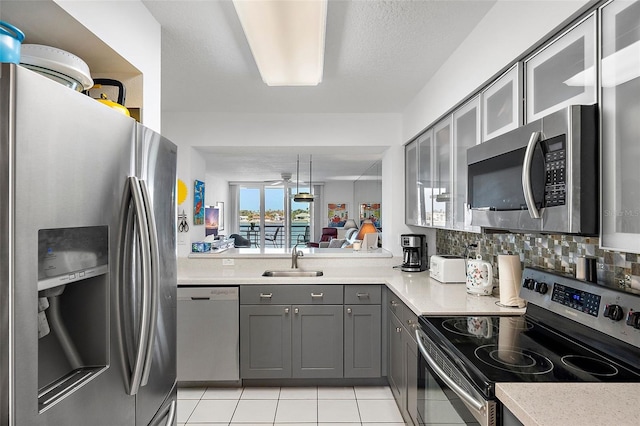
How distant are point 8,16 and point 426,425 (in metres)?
2.28

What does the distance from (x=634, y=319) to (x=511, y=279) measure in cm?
78

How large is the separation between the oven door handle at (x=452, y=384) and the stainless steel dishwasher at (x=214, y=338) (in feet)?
5.29

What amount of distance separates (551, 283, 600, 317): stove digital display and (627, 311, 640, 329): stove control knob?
0.14 meters

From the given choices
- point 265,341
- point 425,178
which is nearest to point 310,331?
point 265,341

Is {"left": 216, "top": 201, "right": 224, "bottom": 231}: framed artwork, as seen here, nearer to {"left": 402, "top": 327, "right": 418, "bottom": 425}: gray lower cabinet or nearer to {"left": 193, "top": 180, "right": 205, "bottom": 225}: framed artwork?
{"left": 193, "top": 180, "right": 205, "bottom": 225}: framed artwork

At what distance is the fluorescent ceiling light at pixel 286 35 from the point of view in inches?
62.9

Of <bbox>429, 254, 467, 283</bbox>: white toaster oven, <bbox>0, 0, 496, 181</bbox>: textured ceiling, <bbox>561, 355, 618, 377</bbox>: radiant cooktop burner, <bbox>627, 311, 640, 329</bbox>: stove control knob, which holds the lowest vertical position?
<bbox>561, 355, 618, 377</bbox>: radiant cooktop burner

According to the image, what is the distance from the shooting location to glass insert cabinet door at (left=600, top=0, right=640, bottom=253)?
1031 mm

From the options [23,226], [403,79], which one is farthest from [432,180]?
[23,226]

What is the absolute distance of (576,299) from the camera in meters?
1.51

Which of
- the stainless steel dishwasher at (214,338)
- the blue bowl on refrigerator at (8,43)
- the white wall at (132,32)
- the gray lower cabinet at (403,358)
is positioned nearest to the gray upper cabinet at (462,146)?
the gray lower cabinet at (403,358)

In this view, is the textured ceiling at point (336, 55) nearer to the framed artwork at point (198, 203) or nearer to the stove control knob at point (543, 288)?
the framed artwork at point (198, 203)

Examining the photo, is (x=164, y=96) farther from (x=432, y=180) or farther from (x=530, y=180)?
(x=530, y=180)

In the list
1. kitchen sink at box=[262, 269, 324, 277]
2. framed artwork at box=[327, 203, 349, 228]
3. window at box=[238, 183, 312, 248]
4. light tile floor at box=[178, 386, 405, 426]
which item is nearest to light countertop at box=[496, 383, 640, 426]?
light tile floor at box=[178, 386, 405, 426]
